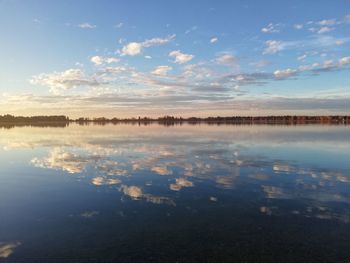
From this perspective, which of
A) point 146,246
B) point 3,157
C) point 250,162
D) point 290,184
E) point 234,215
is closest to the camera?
point 146,246

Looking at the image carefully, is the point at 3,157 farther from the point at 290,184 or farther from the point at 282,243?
the point at 282,243

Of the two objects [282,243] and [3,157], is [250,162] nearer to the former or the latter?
[282,243]

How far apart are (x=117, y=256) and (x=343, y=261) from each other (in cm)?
544

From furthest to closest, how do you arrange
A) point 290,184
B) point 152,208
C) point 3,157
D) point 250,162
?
point 3,157 < point 250,162 < point 290,184 < point 152,208

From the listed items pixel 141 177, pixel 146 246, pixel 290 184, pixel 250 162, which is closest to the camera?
pixel 146 246

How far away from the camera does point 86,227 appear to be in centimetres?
1038

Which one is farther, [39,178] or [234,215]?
[39,178]

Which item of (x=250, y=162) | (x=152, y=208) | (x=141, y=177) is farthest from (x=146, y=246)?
(x=250, y=162)

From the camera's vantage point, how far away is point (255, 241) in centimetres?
917

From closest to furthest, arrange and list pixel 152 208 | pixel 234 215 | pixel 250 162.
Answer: pixel 234 215 → pixel 152 208 → pixel 250 162

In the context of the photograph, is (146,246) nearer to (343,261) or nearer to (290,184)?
(343,261)

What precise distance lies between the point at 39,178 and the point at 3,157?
11740 mm

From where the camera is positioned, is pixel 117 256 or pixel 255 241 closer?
pixel 117 256

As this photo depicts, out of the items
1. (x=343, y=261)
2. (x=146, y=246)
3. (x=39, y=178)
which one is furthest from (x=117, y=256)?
(x=39, y=178)
